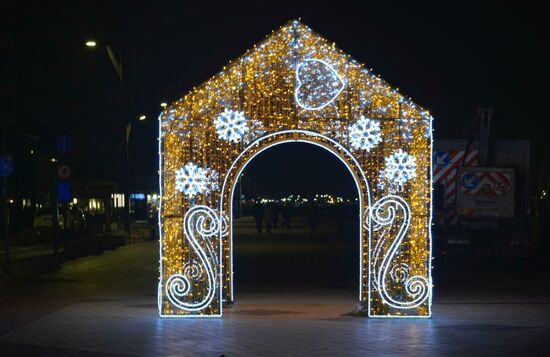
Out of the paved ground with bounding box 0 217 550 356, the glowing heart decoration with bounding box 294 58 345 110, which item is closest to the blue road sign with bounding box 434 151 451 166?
the paved ground with bounding box 0 217 550 356

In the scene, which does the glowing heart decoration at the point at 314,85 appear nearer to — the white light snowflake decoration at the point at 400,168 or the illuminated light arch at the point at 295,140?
the illuminated light arch at the point at 295,140

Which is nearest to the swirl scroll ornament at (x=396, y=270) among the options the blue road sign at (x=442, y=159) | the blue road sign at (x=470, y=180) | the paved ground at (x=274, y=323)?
the paved ground at (x=274, y=323)

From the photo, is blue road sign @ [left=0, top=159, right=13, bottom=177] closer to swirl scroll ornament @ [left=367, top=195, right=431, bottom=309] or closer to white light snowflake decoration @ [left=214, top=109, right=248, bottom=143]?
white light snowflake decoration @ [left=214, top=109, right=248, bottom=143]

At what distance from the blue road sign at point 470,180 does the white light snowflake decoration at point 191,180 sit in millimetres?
13086

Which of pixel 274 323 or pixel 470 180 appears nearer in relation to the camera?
pixel 274 323

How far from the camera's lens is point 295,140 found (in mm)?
15125

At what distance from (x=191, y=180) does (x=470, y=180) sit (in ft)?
43.6

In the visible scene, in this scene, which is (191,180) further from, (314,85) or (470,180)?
(470,180)

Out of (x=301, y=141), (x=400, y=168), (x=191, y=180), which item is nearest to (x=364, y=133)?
(x=400, y=168)

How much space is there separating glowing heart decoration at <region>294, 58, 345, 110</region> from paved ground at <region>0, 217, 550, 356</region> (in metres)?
3.20

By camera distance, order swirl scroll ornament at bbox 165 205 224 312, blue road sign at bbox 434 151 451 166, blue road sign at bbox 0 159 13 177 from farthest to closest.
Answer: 1. blue road sign at bbox 434 151 451 166
2. blue road sign at bbox 0 159 13 177
3. swirl scroll ornament at bbox 165 205 224 312

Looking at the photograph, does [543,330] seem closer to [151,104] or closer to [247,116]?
[247,116]

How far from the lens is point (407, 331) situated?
13812 mm

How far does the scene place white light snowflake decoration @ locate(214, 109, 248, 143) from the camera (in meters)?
15.1
